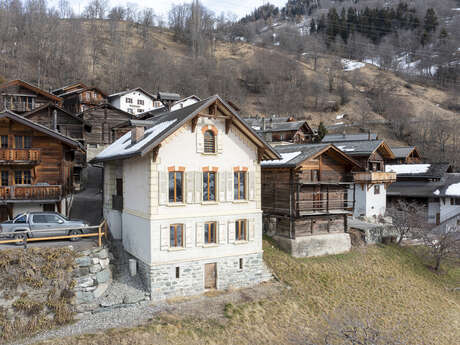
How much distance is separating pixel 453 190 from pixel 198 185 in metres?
34.6

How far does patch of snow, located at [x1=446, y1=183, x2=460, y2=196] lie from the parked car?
39.4 meters

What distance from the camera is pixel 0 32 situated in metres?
69.4

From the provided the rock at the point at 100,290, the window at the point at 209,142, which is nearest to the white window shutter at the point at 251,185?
the window at the point at 209,142

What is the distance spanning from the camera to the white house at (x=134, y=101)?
59.2 meters

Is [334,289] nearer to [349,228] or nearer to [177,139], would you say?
[349,228]

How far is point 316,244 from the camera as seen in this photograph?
86.3 ft

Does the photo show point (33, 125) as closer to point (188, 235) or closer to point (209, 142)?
point (209, 142)

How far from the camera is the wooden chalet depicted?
44.2 meters

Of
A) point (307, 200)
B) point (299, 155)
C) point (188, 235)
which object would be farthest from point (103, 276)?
point (299, 155)

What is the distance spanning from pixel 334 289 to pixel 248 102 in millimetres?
72984

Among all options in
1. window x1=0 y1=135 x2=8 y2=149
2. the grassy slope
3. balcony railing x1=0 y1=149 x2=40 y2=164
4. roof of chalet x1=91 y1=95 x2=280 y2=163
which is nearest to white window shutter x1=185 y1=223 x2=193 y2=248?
the grassy slope

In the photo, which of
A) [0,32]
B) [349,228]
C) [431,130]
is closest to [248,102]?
[431,130]

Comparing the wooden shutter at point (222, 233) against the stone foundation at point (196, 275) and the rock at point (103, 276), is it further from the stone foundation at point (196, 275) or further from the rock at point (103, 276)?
the rock at point (103, 276)

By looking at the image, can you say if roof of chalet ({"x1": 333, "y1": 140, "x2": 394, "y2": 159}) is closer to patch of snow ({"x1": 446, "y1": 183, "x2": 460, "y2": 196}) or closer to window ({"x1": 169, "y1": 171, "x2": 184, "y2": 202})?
patch of snow ({"x1": 446, "y1": 183, "x2": 460, "y2": 196})
